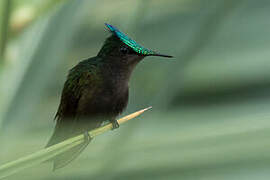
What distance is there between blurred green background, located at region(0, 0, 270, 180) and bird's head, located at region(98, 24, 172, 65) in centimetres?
2

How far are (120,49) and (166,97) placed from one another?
11.1 inches

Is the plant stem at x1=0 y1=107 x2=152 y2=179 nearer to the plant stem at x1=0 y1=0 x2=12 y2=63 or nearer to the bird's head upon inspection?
the plant stem at x1=0 y1=0 x2=12 y2=63

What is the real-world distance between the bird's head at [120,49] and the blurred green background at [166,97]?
22mm

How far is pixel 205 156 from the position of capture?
0.57 m

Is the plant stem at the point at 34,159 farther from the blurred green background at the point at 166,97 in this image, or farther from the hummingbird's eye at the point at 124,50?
the hummingbird's eye at the point at 124,50

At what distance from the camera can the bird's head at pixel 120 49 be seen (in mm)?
736

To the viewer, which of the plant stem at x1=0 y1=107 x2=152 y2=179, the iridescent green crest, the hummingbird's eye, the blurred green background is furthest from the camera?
the hummingbird's eye

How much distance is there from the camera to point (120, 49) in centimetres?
81

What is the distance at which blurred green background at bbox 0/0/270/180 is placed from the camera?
0.52 metres

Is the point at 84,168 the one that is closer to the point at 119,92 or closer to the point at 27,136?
the point at 27,136

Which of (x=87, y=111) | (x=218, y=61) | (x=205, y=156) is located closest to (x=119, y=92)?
(x=87, y=111)

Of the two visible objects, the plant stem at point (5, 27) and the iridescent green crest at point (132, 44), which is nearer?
the plant stem at point (5, 27)

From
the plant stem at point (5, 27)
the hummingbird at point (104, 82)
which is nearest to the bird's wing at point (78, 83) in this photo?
the hummingbird at point (104, 82)

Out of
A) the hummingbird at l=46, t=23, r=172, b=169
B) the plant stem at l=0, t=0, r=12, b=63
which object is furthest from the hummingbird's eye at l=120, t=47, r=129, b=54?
the plant stem at l=0, t=0, r=12, b=63
